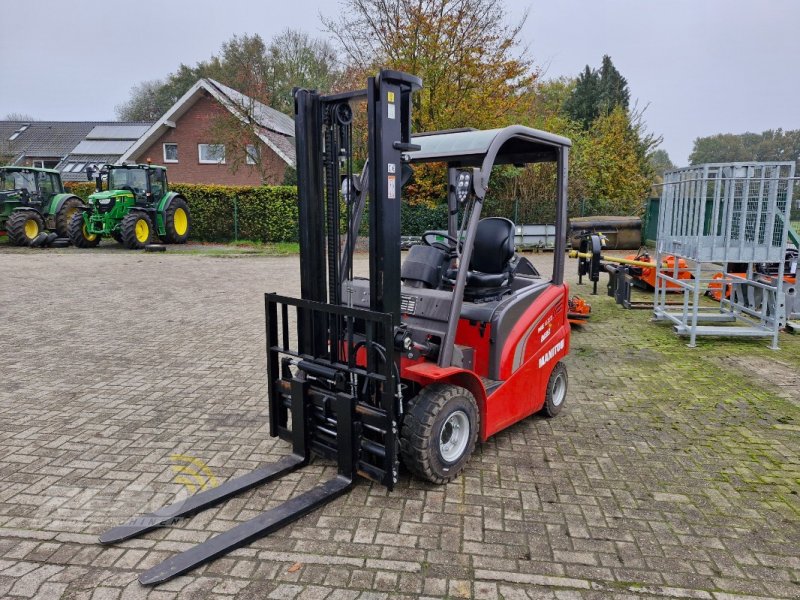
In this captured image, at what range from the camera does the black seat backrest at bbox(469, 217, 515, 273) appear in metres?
4.35

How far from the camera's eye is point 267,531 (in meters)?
3.13

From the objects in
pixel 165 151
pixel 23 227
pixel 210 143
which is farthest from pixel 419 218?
pixel 165 151

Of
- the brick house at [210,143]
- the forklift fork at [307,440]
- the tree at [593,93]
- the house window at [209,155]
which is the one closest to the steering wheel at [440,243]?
the forklift fork at [307,440]

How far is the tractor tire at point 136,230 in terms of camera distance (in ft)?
59.7

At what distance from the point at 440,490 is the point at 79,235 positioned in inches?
736

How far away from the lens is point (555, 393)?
5.00 m

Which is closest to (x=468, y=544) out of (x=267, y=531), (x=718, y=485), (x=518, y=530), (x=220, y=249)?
(x=518, y=530)

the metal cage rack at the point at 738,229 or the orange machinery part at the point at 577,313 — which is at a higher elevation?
the metal cage rack at the point at 738,229

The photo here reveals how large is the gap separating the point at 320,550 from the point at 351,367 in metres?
1.07

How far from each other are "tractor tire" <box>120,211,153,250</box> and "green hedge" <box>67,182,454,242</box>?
247 centimetres

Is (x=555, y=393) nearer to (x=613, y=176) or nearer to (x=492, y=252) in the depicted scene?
(x=492, y=252)

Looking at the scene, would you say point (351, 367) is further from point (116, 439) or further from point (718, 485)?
point (718, 485)

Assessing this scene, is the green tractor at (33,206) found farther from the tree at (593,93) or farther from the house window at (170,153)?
the tree at (593,93)

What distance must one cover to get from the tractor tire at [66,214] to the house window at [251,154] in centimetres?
803
